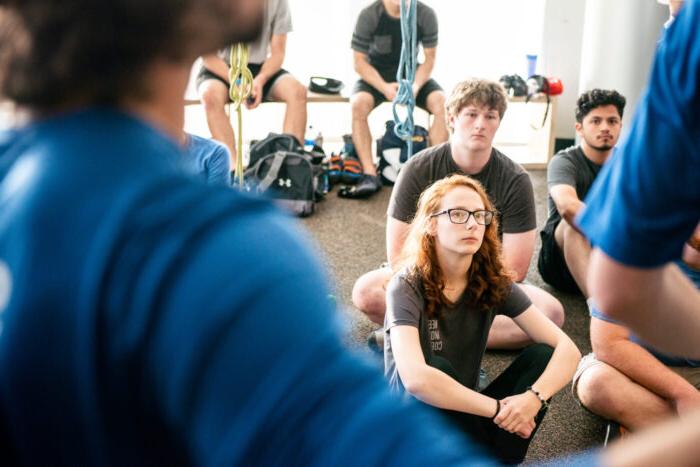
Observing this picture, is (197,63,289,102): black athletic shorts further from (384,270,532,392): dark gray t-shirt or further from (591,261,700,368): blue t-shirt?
(591,261,700,368): blue t-shirt

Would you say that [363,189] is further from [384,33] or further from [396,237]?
[396,237]

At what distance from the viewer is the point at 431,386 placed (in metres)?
1.94

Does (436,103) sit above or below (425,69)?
below

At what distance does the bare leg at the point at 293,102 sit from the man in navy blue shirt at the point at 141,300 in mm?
4464

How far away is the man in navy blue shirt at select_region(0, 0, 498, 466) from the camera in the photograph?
1.36 feet

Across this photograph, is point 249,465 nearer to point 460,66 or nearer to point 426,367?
point 426,367

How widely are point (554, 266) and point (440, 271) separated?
1.31 metres

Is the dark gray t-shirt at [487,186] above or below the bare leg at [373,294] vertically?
above

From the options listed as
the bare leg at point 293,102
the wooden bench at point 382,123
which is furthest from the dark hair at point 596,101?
the bare leg at point 293,102

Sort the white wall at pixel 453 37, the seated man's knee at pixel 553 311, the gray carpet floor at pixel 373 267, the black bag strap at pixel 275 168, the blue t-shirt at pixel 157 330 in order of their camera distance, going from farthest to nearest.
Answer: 1. the white wall at pixel 453 37
2. the black bag strap at pixel 275 168
3. the seated man's knee at pixel 553 311
4. the gray carpet floor at pixel 373 267
5. the blue t-shirt at pixel 157 330

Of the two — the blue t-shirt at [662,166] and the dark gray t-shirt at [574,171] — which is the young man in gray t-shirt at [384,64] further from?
the blue t-shirt at [662,166]

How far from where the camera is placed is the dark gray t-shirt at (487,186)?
284 centimetres

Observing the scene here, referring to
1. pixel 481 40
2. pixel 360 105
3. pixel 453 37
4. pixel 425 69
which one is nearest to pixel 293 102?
pixel 360 105

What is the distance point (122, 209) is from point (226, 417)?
13 cm
